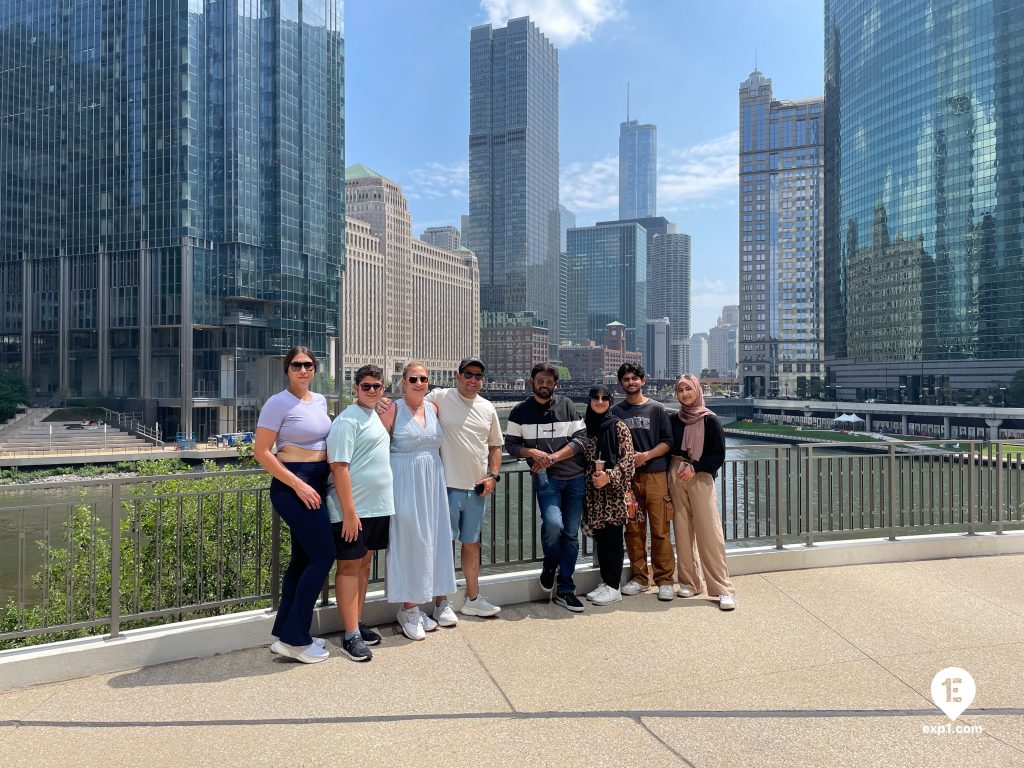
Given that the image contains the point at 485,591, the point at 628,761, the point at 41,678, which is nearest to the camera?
the point at 628,761

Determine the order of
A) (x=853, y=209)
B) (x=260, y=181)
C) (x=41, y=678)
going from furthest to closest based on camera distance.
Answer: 1. (x=853, y=209)
2. (x=260, y=181)
3. (x=41, y=678)

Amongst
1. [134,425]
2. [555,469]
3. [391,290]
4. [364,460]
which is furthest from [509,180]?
[364,460]

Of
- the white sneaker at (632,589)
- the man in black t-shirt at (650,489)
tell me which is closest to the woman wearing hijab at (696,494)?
the man in black t-shirt at (650,489)

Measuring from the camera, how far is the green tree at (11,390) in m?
56.7

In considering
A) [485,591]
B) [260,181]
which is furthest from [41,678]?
[260,181]

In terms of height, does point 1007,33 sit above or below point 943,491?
above

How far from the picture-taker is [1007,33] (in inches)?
3349

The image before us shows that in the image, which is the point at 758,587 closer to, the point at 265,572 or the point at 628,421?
Result: the point at 628,421

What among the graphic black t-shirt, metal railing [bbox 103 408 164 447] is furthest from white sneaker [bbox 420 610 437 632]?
metal railing [bbox 103 408 164 447]

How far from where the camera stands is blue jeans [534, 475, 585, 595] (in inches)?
201

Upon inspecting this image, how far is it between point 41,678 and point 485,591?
2820mm

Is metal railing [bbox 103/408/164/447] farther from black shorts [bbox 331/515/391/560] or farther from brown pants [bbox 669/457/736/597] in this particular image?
brown pants [bbox 669/457/736/597]

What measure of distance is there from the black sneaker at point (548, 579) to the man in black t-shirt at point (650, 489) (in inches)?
25.9

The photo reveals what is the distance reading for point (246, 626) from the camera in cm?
430
